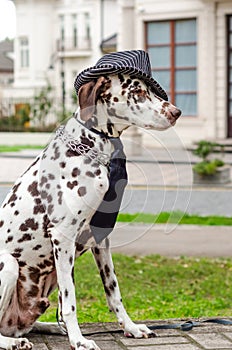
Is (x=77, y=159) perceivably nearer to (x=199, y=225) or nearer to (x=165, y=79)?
(x=199, y=225)

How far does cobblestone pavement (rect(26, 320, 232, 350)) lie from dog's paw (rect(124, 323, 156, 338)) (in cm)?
3

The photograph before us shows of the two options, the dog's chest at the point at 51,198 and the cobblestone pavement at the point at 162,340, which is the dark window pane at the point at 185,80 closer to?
the cobblestone pavement at the point at 162,340

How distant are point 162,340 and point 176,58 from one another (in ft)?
68.8

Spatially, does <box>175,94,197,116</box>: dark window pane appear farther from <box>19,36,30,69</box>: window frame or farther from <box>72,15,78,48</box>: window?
<box>19,36,30,69</box>: window frame

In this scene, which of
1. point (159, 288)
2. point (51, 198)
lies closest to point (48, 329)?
point (51, 198)

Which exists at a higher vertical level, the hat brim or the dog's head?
the hat brim

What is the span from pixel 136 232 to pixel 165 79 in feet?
68.6

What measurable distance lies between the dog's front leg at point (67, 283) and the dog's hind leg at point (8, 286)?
0.76 feet

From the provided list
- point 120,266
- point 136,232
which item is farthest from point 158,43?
point 136,232

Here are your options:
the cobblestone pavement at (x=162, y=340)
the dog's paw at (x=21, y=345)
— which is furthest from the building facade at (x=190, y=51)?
the dog's paw at (x=21, y=345)

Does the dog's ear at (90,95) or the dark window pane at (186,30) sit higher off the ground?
the dark window pane at (186,30)

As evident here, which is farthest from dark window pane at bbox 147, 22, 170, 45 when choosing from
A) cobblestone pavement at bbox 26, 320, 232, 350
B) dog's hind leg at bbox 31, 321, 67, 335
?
dog's hind leg at bbox 31, 321, 67, 335

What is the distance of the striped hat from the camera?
13.6ft

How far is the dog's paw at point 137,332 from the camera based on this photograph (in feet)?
15.1
